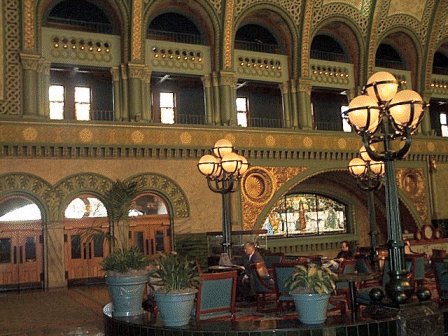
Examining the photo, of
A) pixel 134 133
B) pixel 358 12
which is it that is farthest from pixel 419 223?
pixel 134 133

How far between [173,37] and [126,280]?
1405cm

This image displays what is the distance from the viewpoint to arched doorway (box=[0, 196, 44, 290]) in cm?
1614

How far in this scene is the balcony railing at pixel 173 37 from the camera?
19719 mm

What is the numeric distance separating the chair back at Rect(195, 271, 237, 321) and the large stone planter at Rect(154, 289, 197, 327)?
320 mm

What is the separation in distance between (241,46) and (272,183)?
602 centimetres

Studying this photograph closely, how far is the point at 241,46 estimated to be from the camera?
22.0 m

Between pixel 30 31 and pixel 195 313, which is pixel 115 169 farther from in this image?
pixel 195 313

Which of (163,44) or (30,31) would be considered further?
(163,44)

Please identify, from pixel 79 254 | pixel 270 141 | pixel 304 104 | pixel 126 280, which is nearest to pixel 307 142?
pixel 304 104

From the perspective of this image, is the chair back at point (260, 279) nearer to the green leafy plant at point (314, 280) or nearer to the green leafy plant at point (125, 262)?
the green leafy plant at point (125, 262)

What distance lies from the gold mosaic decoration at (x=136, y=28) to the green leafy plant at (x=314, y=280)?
12106 mm

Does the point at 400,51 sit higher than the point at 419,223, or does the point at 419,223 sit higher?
the point at 400,51

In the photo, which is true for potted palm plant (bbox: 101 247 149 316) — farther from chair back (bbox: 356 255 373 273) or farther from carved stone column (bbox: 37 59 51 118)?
carved stone column (bbox: 37 59 51 118)

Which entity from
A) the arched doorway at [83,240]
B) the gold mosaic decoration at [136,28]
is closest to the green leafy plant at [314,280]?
the arched doorway at [83,240]
